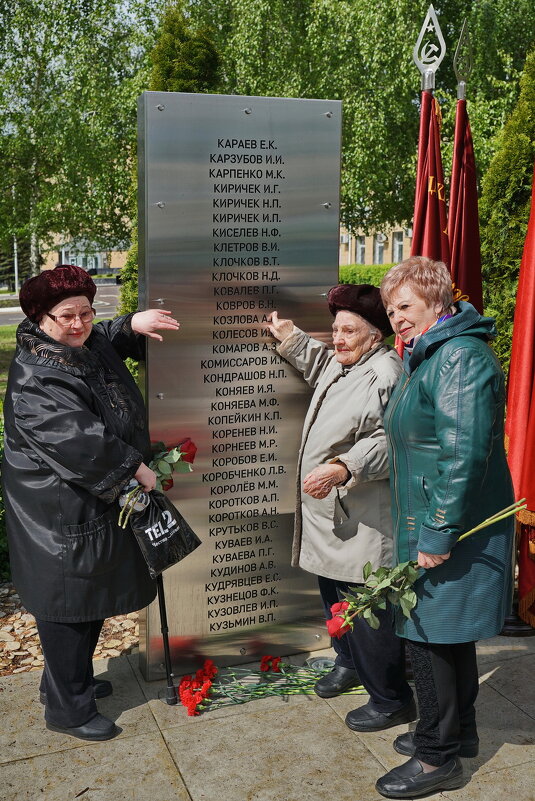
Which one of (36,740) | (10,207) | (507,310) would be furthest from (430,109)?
(10,207)

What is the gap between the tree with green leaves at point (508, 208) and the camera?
188 inches

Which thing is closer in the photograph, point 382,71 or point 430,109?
point 430,109

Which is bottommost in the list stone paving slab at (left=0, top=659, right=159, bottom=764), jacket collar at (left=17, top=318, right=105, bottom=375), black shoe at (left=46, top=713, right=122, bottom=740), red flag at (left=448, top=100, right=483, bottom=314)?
stone paving slab at (left=0, top=659, right=159, bottom=764)

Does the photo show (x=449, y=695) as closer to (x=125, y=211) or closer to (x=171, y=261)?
(x=171, y=261)

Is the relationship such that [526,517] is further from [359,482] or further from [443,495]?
[443,495]

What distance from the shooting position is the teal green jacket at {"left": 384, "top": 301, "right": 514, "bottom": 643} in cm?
259

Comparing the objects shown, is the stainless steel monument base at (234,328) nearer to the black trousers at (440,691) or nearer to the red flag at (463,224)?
the red flag at (463,224)

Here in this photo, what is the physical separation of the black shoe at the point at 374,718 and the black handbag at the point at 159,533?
99cm

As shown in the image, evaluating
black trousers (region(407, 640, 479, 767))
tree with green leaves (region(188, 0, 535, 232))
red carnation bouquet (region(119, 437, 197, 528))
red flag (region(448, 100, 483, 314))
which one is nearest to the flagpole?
red flag (region(448, 100, 483, 314))

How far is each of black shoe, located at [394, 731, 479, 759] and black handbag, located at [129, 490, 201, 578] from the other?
1.13m

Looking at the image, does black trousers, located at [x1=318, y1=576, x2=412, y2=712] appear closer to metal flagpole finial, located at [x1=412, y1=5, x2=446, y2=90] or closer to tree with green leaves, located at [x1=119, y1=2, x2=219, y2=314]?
metal flagpole finial, located at [x1=412, y1=5, x2=446, y2=90]

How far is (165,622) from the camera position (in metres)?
3.54

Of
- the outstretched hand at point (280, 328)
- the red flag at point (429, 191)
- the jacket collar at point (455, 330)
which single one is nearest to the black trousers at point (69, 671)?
the outstretched hand at point (280, 328)

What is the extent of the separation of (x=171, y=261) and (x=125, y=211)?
13303mm
